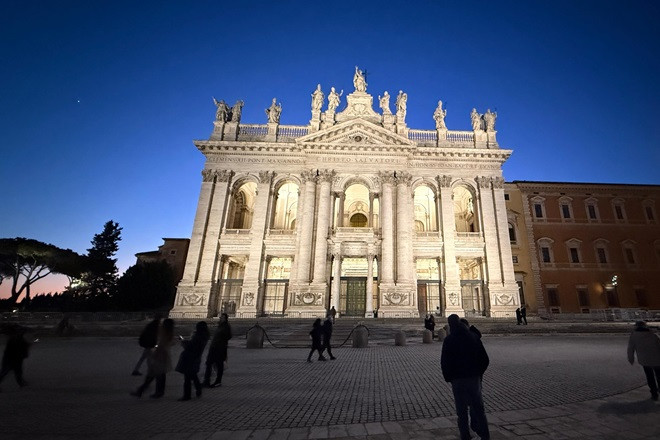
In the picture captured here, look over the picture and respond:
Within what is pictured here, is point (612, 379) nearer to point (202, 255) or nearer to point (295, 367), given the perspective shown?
point (295, 367)

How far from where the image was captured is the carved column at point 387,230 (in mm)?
25188

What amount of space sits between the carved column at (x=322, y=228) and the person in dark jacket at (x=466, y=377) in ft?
70.4

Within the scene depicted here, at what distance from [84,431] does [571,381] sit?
891 centimetres

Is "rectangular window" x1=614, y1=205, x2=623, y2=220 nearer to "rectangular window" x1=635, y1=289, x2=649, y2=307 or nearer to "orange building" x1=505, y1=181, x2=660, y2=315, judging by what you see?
"orange building" x1=505, y1=181, x2=660, y2=315

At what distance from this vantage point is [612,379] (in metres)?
6.65

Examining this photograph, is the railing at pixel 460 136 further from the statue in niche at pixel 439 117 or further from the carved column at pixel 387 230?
the carved column at pixel 387 230

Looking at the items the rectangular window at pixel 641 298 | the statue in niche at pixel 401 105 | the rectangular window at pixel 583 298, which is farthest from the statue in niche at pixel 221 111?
the rectangular window at pixel 641 298

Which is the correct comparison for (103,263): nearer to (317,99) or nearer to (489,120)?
(317,99)

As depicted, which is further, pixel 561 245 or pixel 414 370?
pixel 561 245

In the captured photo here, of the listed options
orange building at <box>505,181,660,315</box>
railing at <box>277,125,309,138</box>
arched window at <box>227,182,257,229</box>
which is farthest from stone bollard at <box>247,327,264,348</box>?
orange building at <box>505,181,660,315</box>

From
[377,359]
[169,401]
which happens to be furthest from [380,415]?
[377,359]

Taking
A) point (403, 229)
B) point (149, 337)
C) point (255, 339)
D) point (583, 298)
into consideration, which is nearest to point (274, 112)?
point (403, 229)

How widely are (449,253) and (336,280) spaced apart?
10378mm

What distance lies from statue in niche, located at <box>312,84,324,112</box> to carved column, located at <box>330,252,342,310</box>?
15398mm
